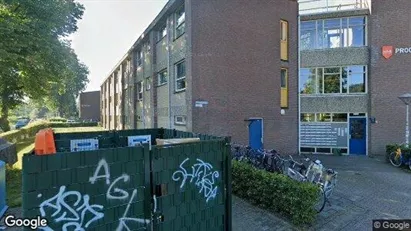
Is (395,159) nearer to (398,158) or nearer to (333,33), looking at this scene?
(398,158)

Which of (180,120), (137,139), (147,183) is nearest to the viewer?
(147,183)

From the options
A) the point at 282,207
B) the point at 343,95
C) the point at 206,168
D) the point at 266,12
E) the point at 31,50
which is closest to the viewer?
the point at 206,168

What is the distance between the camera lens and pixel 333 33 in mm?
17297

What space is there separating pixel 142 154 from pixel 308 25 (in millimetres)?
16306

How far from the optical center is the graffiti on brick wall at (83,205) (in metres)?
3.27

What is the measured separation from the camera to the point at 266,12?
15031 millimetres

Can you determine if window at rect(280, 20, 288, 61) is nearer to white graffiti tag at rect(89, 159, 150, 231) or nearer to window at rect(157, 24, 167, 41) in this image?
window at rect(157, 24, 167, 41)

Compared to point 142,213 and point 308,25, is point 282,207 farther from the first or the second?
point 308,25

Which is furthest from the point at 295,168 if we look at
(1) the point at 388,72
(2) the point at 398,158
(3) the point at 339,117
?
(1) the point at 388,72

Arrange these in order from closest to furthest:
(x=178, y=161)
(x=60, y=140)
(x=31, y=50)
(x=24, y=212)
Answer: (x=24, y=212), (x=178, y=161), (x=60, y=140), (x=31, y=50)

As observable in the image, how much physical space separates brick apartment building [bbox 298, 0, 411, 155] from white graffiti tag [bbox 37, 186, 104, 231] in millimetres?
15471

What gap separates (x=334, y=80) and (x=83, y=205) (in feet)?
55.2

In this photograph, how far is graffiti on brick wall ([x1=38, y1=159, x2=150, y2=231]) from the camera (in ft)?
10.7

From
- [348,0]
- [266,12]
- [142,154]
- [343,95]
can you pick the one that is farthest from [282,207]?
[348,0]
